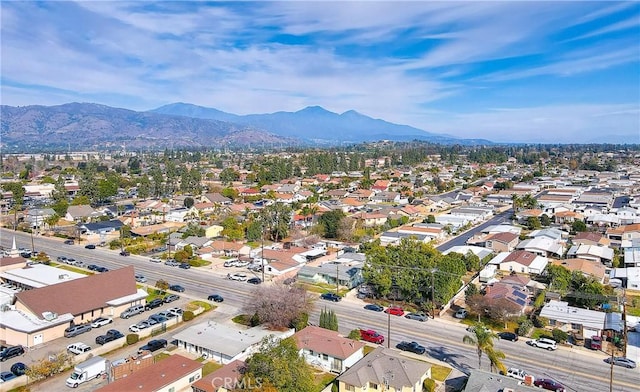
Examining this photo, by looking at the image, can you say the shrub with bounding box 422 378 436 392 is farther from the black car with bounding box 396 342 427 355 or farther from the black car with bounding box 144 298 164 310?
the black car with bounding box 144 298 164 310

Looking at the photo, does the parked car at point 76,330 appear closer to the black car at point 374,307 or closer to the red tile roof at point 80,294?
the red tile roof at point 80,294

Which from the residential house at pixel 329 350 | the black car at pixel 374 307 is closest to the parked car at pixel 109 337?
the residential house at pixel 329 350

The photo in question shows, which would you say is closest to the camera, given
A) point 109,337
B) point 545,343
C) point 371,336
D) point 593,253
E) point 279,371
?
point 279,371

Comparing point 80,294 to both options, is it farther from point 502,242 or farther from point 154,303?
point 502,242

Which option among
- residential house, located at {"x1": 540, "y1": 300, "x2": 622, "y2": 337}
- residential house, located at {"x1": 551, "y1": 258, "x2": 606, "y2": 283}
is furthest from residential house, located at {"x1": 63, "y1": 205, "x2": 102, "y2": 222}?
residential house, located at {"x1": 551, "y1": 258, "x2": 606, "y2": 283}

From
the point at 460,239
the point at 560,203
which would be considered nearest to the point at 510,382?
the point at 460,239

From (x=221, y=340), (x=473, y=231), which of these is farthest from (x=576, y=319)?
(x=473, y=231)
